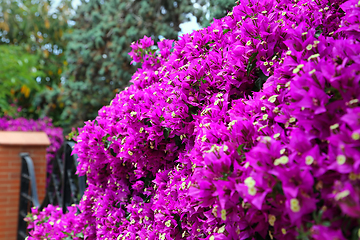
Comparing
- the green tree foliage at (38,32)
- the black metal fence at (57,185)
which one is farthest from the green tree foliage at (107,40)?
the black metal fence at (57,185)

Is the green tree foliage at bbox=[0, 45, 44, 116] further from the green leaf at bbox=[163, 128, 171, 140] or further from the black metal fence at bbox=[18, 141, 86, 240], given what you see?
the green leaf at bbox=[163, 128, 171, 140]

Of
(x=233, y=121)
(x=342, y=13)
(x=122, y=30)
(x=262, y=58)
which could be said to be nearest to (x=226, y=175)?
(x=233, y=121)

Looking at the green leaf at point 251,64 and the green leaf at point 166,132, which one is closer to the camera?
the green leaf at point 251,64

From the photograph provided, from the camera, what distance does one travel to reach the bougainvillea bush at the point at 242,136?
2.80ft

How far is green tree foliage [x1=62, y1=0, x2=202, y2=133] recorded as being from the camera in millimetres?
8070

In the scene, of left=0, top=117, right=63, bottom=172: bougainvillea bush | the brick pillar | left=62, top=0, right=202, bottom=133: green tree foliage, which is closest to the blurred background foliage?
left=62, top=0, right=202, bottom=133: green tree foliage

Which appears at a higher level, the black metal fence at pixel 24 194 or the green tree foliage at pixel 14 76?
the green tree foliage at pixel 14 76

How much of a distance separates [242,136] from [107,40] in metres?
8.41

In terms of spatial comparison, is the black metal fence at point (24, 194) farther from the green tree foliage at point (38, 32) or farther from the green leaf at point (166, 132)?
the green tree foliage at point (38, 32)

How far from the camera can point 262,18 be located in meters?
1.35

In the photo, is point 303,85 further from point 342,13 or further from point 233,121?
point 342,13

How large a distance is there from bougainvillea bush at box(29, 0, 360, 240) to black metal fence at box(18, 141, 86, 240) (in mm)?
837

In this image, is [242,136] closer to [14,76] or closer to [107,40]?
[107,40]

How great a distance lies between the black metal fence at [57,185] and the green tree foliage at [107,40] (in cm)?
433
